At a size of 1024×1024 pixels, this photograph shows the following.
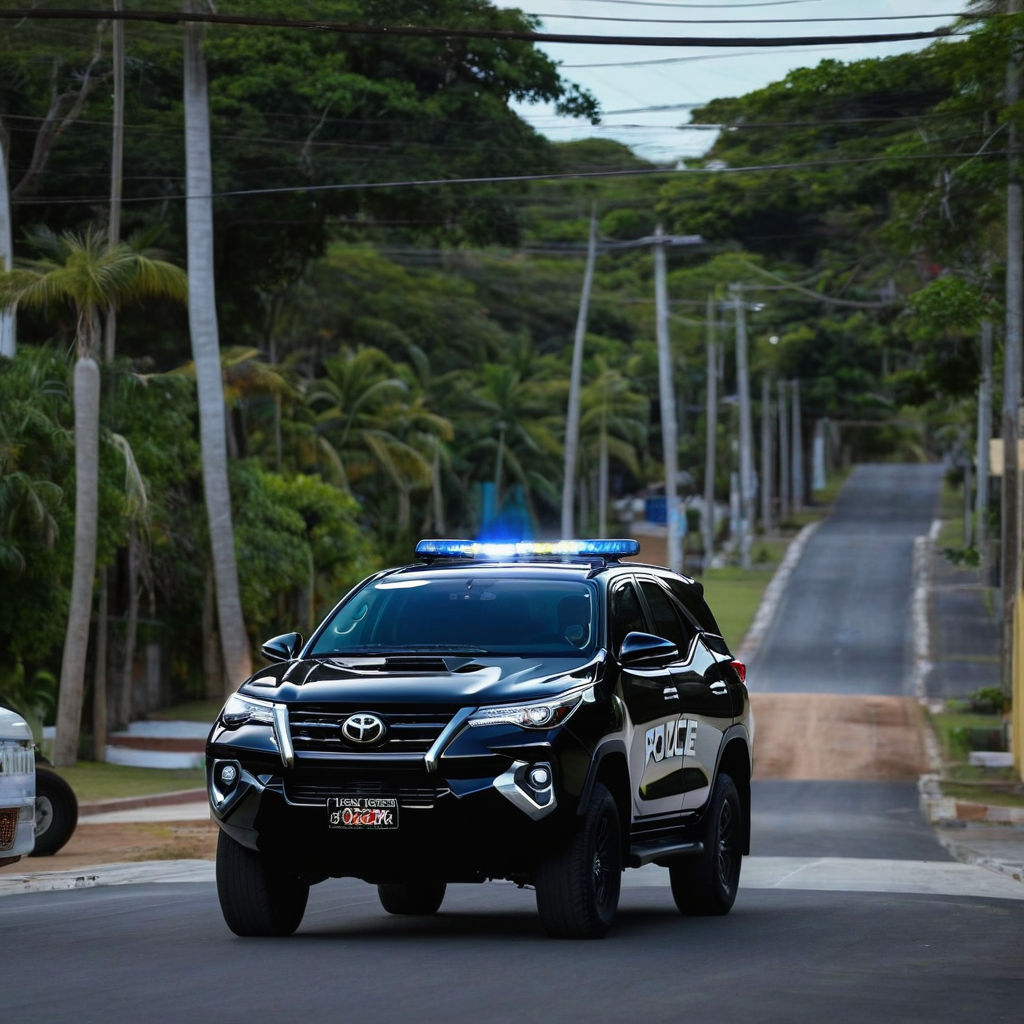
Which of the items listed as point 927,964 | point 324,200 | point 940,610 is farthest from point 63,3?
point 940,610

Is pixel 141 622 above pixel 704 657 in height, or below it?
below

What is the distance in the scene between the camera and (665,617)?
12094mm

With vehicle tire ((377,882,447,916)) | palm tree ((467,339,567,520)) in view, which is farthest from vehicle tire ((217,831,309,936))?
palm tree ((467,339,567,520))

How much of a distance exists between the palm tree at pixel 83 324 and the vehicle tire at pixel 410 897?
58.6 ft

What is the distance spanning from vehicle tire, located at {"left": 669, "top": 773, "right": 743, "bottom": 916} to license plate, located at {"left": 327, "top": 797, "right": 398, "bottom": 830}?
2794 millimetres

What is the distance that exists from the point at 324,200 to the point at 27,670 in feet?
39.4

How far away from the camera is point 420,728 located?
9.65 m

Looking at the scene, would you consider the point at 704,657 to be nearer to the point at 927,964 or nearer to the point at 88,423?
the point at 927,964

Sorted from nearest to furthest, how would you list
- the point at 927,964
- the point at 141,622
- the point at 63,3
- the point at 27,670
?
the point at 927,964 < the point at 27,670 < the point at 63,3 < the point at 141,622

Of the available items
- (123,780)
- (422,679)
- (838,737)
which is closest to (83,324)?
(123,780)

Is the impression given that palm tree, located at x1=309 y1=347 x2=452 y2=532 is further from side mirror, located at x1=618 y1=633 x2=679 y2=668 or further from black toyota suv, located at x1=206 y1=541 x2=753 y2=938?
side mirror, located at x1=618 y1=633 x2=679 y2=668

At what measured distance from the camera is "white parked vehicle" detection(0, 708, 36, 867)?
1141cm

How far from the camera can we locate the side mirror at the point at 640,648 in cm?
1065

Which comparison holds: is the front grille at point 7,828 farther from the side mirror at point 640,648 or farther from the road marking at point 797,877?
the side mirror at point 640,648
